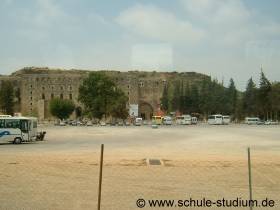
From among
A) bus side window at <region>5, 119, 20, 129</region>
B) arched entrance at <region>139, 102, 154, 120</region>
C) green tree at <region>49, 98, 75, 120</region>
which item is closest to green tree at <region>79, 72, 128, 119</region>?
green tree at <region>49, 98, 75, 120</region>

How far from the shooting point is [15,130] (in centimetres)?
3222

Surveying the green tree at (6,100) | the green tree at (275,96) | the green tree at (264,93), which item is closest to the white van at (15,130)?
the green tree at (275,96)

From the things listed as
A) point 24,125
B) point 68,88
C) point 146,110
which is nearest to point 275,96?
point 146,110

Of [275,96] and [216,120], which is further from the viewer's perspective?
[275,96]

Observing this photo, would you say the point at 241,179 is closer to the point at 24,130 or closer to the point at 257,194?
the point at 257,194

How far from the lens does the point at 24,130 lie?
3291 cm

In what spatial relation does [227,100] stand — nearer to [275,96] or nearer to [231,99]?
[231,99]

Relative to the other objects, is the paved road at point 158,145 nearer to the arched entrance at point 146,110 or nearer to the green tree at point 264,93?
the green tree at point 264,93

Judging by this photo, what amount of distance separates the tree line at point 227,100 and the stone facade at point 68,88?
8.98 metres

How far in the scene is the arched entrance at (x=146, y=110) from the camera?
146m

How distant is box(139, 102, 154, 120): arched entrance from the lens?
146m

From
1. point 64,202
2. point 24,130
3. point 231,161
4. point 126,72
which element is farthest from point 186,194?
point 126,72

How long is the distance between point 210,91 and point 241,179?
10525 cm

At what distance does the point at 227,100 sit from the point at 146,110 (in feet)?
123
